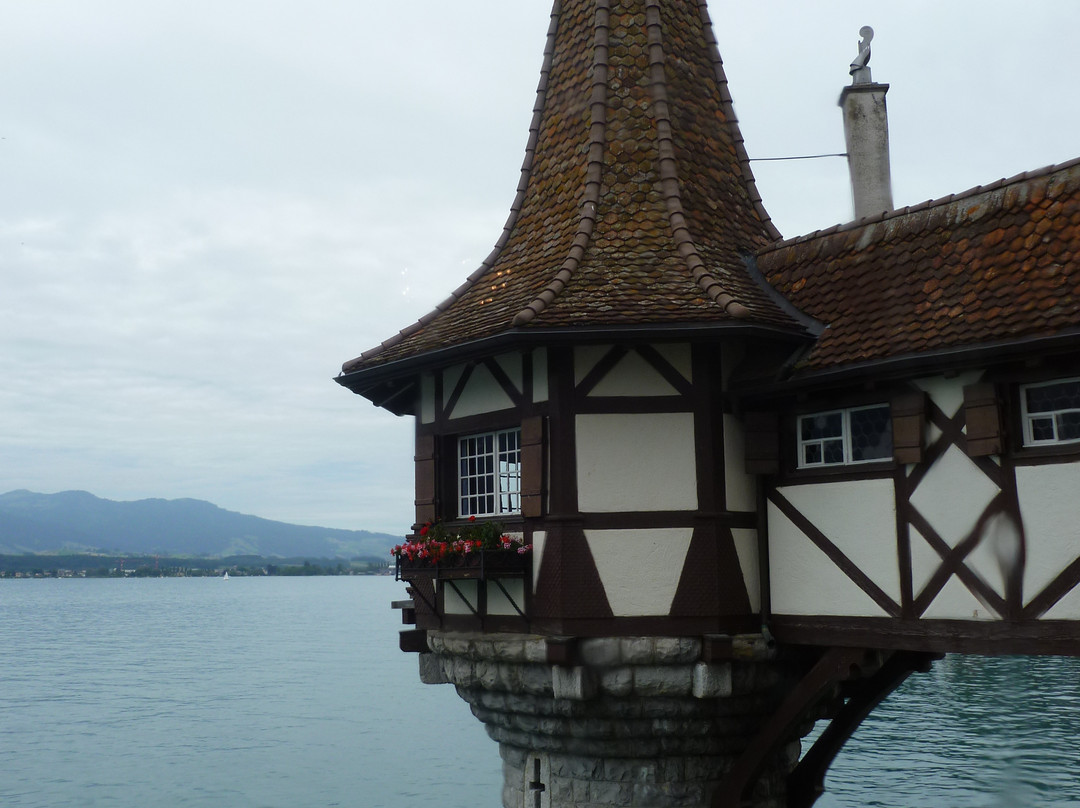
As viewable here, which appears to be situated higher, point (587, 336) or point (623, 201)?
point (623, 201)

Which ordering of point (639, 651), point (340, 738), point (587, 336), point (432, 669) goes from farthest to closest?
point (340, 738), point (432, 669), point (639, 651), point (587, 336)

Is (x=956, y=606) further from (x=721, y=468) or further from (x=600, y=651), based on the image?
(x=600, y=651)

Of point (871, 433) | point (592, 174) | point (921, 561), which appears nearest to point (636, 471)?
point (871, 433)

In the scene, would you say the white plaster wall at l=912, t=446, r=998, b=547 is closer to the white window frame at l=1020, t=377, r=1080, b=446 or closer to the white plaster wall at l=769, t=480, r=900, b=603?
the white plaster wall at l=769, t=480, r=900, b=603

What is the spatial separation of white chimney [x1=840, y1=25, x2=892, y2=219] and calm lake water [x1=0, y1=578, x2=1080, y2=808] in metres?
17.0

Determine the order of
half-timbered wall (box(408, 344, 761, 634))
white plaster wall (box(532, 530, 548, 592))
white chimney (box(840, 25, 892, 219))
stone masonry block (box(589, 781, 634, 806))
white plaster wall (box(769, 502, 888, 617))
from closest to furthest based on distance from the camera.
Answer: white plaster wall (box(769, 502, 888, 617))
half-timbered wall (box(408, 344, 761, 634))
white plaster wall (box(532, 530, 548, 592))
stone masonry block (box(589, 781, 634, 806))
white chimney (box(840, 25, 892, 219))

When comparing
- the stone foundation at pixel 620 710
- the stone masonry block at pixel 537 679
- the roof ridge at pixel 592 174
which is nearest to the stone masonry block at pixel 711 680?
the stone foundation at pixel 620 710

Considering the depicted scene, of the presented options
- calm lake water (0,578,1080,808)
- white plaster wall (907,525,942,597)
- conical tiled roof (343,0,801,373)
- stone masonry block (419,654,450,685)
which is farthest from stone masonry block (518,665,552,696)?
calm lake water (0,578,1080,808)

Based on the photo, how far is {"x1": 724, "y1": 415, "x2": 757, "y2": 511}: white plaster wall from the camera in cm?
1041

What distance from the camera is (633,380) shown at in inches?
409

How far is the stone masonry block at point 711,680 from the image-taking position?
10.1 m

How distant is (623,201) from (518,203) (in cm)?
156

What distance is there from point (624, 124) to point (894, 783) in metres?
20.6

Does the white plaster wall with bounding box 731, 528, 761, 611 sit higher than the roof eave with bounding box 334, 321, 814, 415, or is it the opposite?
the roof eave with bounding box 334, 321, 814, 415
